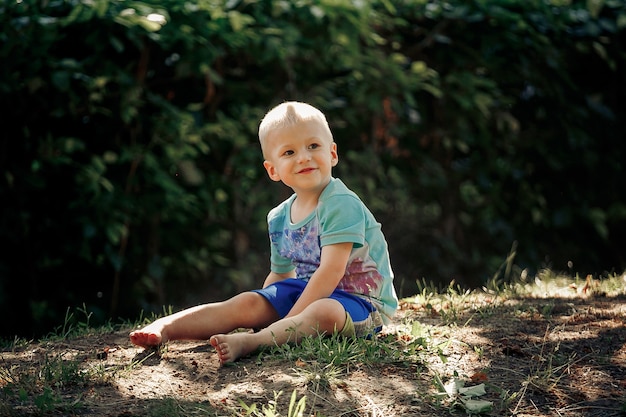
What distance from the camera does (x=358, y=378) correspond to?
260cm

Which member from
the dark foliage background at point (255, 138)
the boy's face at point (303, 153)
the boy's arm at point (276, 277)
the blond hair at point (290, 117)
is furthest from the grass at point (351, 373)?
the dark foliage background at point (255, 138)

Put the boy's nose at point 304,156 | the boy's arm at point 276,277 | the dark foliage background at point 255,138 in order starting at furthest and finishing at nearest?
the dark foliage background at point 255,138
the boy's arm at point 276,277
the boy's nose at point 304,156

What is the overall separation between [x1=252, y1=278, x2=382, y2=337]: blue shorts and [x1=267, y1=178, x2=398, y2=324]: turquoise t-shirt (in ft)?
0.15

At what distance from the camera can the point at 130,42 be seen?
15.3 feet

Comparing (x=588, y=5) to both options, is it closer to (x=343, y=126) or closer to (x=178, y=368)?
(x=343, y=126)

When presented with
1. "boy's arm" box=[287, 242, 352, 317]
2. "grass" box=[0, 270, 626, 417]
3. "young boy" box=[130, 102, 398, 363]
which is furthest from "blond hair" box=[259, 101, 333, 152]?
"grass" box=[0, 270, 626, 417]

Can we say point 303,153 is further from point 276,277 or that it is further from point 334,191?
point 276,277

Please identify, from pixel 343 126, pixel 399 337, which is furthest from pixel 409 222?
pixel 399 337

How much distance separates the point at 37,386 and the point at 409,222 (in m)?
3.84

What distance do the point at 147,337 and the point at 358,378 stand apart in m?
0.82

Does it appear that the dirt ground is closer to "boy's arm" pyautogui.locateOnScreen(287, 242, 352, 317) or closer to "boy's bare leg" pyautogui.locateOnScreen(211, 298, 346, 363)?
"boy's bare leg" pyautogui.locateOnScreen(211, 298, 346, 363)

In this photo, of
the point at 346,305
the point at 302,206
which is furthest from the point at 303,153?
the point at 346,305

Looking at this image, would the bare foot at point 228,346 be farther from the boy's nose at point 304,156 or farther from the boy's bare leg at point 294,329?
A: the boy's nose at point 304,156

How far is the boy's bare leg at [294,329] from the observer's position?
9.12ft
